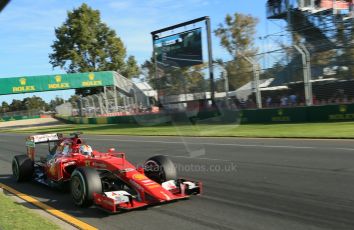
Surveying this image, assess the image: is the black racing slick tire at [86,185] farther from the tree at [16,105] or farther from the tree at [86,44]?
the tree at [16,105]

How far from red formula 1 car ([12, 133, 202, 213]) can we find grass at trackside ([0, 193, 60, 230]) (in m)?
0.84

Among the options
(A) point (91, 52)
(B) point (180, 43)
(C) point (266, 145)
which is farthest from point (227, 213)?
(A) point (91, 52)

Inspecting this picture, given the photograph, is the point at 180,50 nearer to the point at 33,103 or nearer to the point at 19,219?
the point at 19,219

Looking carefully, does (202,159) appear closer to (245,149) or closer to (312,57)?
(245,149)

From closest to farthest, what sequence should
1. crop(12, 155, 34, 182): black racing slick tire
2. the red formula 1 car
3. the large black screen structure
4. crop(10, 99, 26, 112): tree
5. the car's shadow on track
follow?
1. the red formula 1 car
2. the car's shadow on track
3. crop(12, 155, 34, 182): black racing slick tire
4. the large black screen structure
5. crop(10, 99, 26, 112): tree

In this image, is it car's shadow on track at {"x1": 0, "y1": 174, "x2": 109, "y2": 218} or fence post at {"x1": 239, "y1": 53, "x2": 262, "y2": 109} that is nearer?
car's shadow on track at {"x1": 0, "y1": 174, "x2": 109, "y2": 218}

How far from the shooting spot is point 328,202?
6.45 metres

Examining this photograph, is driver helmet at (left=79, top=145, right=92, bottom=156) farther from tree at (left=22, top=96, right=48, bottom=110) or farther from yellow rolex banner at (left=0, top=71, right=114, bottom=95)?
tree at (left=22, top=96, right=48, bottom=110)

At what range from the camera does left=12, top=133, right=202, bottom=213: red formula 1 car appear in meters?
6.55

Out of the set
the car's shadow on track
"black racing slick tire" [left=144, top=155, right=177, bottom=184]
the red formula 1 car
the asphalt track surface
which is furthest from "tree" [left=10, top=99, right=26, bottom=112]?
"black racing slick tire" [left=144, top=155, right=177, bottom=184]

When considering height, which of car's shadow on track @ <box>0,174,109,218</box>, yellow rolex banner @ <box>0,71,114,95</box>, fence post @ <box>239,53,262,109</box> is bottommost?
car's shadow on track @ <box>0,174,109,218</box>

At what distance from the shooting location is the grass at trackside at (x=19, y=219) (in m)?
5.63

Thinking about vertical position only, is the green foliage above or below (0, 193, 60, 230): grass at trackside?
above

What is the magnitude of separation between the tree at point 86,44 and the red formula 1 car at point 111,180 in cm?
6158
